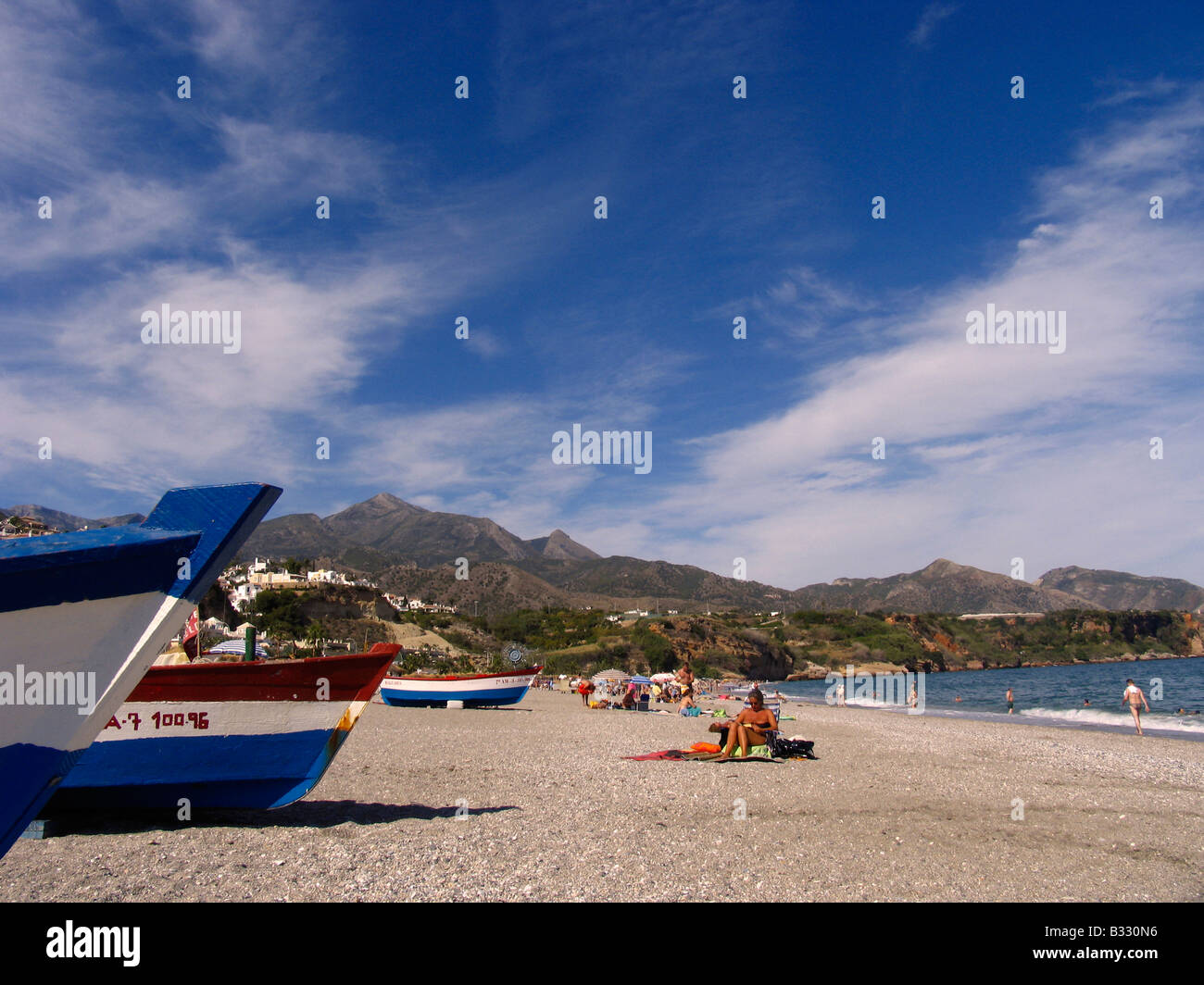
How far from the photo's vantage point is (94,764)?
7508 mm

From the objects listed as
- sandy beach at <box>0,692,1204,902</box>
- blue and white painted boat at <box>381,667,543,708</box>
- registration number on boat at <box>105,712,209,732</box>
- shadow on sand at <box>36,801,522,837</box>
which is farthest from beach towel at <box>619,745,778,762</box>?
blue and white painted boat at <box>381,667,543,708</box>

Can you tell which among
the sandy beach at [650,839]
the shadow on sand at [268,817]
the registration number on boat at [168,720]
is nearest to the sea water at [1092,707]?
the sandy beach at [650,839]

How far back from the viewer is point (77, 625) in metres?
3.96

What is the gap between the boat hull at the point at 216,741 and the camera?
750 cm

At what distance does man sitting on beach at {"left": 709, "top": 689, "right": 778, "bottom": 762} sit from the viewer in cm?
1327

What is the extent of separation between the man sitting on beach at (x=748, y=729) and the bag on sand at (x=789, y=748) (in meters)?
0.23

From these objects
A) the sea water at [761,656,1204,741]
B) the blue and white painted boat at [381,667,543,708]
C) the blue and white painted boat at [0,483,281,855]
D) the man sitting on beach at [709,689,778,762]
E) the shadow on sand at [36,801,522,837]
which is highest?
the blue and white painted boat at [0,483,281,855]

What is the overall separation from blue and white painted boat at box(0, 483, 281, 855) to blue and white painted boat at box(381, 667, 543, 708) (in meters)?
26.1

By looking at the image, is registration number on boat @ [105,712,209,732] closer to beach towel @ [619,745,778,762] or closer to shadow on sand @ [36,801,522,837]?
shadow on sand @ [36,801,522,837]

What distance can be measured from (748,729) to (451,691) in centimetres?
1850

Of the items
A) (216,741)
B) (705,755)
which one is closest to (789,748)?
(705,755)

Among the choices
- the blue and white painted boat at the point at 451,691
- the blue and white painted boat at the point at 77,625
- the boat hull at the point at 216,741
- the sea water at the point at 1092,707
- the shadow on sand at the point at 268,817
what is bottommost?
the sea water at the point at 1092,707

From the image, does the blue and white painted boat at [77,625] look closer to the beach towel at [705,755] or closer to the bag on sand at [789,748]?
the beach towel at [705,755]
